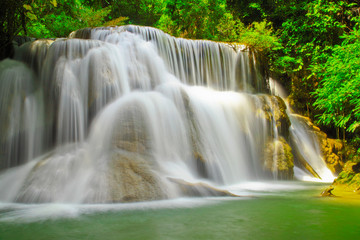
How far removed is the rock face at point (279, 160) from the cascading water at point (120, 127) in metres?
0.03

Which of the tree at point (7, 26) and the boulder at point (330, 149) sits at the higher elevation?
the tree at point (7, 26)

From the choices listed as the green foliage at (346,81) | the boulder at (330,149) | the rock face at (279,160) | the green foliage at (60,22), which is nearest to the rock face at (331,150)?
the boulder at (330,149)

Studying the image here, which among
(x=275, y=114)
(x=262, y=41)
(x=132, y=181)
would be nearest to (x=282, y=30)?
(x=262, y=41)

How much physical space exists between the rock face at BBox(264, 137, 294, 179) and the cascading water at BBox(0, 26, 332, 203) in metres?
0.03

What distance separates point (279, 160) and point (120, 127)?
16.9ft

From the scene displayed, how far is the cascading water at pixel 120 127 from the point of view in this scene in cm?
541

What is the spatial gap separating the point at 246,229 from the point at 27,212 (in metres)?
3.03

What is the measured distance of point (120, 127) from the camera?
6.40 metres

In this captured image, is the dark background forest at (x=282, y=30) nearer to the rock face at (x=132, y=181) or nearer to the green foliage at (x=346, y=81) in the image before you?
the green foliage at (x=346, y=81)

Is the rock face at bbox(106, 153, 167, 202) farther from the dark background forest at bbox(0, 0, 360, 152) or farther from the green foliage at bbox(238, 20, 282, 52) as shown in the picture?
the green foliage at bbox(238, 20, 282, 52)

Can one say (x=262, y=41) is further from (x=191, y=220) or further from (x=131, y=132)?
(x=191, y=220)

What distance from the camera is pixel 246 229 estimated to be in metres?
3.33

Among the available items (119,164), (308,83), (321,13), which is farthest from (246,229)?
(321,13)

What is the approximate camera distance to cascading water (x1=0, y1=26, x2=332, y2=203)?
5.41 m
